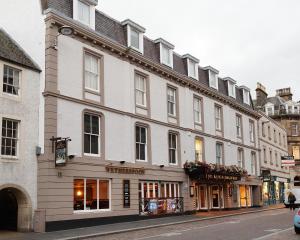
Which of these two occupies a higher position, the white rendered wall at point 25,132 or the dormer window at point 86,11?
the dormer window at point 86,11

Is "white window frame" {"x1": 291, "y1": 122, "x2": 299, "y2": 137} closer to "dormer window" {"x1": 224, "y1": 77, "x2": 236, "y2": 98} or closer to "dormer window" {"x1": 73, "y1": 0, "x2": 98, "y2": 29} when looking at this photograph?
"dormer window" {"x1": 224, "y1": 77, "x2": 236, "y2": 98}

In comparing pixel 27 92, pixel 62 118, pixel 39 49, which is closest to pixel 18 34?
pixel 39 49

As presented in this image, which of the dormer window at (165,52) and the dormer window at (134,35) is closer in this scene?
the dormer window at (134,35)

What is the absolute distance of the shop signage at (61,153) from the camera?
19.5 meters

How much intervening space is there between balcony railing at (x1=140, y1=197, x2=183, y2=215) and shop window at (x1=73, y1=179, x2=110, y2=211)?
3.15 metres

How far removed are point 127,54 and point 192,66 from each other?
354 inches

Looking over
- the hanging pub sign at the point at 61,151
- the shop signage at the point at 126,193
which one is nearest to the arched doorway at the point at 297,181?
the shop signage at the point at 126,193

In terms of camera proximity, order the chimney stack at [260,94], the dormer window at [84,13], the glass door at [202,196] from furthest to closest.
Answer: the chimney stack at [260,94]
the glass door at [202,196]
the dormer window at [84,13]

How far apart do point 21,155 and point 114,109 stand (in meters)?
6.57

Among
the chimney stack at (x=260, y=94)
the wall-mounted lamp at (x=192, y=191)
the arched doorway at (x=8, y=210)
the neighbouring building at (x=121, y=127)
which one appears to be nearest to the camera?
the arched doorway at (x=8, y=210)

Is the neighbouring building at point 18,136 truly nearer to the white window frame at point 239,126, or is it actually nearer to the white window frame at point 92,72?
the white window frame at point 92,72

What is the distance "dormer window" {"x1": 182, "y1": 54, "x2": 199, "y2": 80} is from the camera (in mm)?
32662

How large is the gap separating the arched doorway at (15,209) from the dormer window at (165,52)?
44.8ft

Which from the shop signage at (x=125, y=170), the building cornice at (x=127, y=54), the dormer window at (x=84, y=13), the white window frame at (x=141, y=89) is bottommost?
the shop signage at (x=125, y=170)
